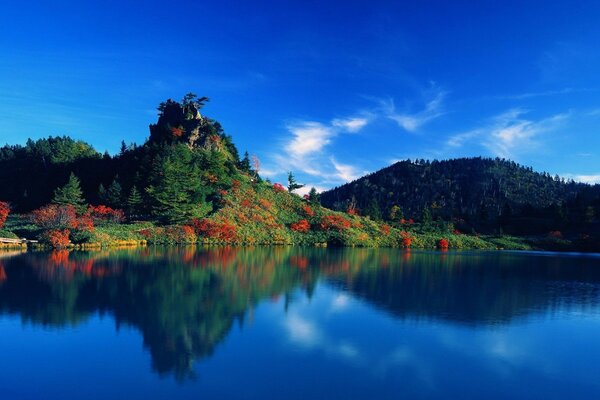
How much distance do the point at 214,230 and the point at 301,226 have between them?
1721cm

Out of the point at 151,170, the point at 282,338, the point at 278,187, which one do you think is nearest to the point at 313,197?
the point at 278,187

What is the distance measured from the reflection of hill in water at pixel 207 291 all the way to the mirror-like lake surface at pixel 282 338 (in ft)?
0.34

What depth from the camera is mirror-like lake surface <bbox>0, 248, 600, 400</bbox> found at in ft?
33.5

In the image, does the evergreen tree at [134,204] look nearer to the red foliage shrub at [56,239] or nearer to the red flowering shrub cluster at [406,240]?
the red foliage shrub at [56,239]

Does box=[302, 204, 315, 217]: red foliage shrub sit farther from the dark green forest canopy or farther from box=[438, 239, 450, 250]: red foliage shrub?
box=[438, 239, 450, 250]: red foliage shrub

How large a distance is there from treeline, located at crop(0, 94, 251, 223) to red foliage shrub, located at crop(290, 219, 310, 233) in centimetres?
1475

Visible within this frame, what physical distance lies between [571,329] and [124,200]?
64.0 meters

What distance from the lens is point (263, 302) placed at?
19.6 meters

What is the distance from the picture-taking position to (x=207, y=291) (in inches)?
843

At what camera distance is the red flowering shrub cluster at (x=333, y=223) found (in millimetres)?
71938

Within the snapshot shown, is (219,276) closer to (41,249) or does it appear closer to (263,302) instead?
(263,302)

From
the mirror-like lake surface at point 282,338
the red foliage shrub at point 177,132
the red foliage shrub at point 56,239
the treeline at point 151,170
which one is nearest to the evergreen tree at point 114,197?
the treeline at point 151,170

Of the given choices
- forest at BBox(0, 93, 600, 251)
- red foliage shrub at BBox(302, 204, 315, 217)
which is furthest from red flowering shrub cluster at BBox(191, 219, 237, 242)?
red foliage shrub at BBox(302, 204, 315, 217)

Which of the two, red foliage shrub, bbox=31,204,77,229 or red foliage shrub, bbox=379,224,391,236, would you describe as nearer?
red foliage shrub, bbox=31,204,77,229
